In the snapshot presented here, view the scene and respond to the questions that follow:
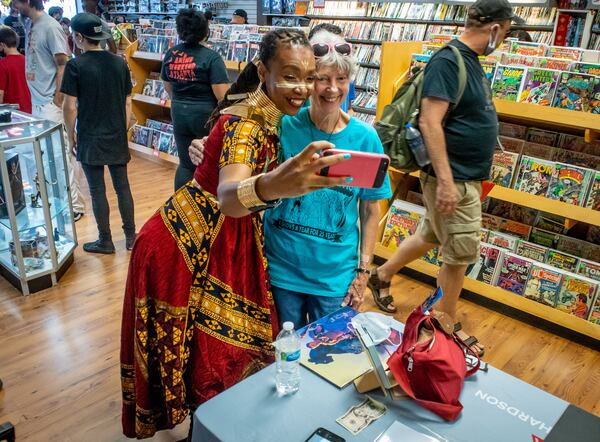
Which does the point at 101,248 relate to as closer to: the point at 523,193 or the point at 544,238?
the point at 523,193

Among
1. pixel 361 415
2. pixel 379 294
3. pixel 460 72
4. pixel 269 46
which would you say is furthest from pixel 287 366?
pixel 379 294

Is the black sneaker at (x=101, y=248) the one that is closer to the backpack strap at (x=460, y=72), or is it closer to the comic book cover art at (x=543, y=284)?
the backpack strap at (x=460, y=72)

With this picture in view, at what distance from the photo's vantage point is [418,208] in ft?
10.7

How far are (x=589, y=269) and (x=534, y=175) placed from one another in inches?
23.6

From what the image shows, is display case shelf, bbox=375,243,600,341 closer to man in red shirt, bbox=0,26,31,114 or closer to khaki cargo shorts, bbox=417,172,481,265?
khaki cargo shorts, bbox=417,172,481,265

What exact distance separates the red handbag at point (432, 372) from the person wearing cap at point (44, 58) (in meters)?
3.22

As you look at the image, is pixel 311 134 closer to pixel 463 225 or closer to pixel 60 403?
pixel 463 225

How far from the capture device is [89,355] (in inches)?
96.4

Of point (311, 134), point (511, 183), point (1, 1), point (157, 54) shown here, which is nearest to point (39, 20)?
point (157, 54)

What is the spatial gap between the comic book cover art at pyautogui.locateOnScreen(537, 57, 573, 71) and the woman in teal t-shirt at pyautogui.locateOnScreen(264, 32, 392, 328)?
173 centimetres

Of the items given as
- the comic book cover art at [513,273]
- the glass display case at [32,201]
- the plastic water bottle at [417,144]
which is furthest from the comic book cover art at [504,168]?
the glass display case at [32,201]

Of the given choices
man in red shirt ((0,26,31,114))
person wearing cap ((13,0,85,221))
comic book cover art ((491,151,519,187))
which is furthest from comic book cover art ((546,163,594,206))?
man in red shirt ((0,26,31,114))

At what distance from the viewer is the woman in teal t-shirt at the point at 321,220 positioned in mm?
1472

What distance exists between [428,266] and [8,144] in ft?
8.50
